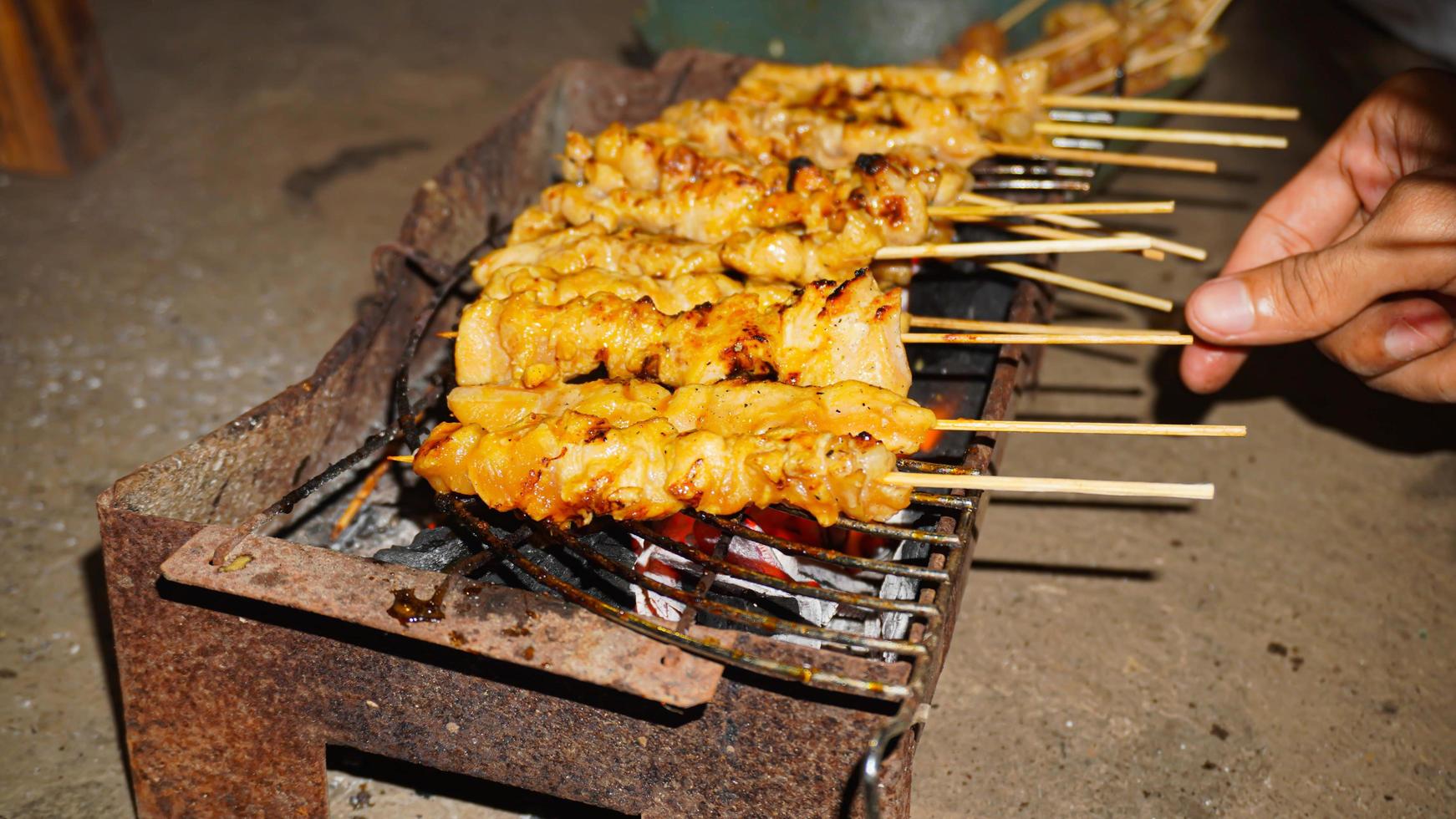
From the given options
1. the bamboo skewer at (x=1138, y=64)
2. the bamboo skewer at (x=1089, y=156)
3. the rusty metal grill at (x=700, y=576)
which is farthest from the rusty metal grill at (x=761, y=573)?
the bamboo skewer at (x=1138, y=64)

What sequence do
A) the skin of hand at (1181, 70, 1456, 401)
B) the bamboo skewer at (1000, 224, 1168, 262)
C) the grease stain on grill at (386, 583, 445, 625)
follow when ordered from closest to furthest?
the grease stain on grill at (386, 583, 445, 625)
the skin of hand at (1181, 70, 1456, 401)
the bamboo skewer at (1000, 224, 1168, 262)

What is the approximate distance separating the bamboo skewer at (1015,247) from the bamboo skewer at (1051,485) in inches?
30.0

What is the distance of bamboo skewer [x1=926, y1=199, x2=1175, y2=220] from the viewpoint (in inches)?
126

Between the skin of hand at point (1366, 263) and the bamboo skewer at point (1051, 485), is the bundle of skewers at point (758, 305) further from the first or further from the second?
the skin of hand at point (1366, 263)

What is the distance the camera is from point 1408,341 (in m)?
3.55

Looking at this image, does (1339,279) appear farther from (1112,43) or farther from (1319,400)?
(1112,43)

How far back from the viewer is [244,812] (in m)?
3.04

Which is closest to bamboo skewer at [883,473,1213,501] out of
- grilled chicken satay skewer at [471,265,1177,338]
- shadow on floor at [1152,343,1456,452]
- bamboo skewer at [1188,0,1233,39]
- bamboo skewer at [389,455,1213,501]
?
bamboo skewer at [389,455,1213,501]

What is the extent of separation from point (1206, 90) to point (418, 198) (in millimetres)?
6438

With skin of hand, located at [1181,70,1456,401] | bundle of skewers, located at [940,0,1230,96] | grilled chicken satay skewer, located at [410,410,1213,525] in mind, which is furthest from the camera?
bundle of skewers, located at [940,0,1230,96]

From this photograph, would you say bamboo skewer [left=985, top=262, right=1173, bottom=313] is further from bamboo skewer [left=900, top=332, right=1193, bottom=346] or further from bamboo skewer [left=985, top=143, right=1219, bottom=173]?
bamboo skewer [left=985, top=143, right=1219, bottom=173]

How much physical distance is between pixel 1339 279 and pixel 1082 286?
743mm

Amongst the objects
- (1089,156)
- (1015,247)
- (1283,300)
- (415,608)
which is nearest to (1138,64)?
(1089,156)

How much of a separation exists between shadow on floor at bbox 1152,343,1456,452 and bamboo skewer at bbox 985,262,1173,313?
184 centimetres
